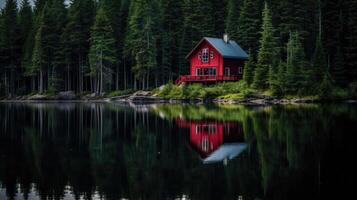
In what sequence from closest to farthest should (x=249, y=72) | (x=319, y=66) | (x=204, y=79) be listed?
(x=319, y=66), (x=249, y=72), (x=204, y=79)

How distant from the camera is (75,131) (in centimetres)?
2659

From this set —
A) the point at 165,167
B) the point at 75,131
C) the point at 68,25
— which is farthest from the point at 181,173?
the point at 68,25

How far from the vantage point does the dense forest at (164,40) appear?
5797 centimetres

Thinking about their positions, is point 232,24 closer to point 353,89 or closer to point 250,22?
point 250,22

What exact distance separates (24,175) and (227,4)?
68.0 m

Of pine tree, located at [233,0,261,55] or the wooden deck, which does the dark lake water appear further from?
pine tree, located at [233,0,261,55]

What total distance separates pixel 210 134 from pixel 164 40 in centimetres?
→ 5074

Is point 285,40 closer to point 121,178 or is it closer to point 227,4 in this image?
point 227,4

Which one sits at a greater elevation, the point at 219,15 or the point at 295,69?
the point at 219,15

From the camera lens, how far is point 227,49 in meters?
67.6

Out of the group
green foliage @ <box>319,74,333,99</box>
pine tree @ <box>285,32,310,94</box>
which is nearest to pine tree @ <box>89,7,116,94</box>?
pine tree @ <box>285,32,310,94</box>

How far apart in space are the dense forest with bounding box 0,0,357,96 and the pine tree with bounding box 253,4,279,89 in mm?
125

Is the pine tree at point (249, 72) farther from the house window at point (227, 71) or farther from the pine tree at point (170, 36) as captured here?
the pine tree at point (170, 36)

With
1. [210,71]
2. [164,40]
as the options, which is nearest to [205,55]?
[210,71]
